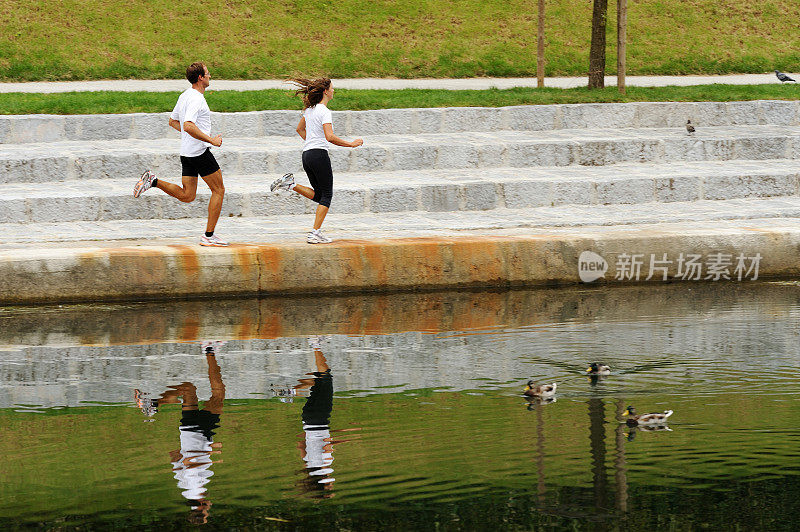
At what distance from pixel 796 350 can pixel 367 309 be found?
352 cm

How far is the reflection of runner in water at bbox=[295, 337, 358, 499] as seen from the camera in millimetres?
5598

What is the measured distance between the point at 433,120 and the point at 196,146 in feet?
18.0

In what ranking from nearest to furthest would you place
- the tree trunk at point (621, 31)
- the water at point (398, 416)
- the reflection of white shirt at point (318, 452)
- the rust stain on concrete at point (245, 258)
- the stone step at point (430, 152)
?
1. the water at point (398, 416)
2. the reflection of white shirt at point (318, 452)
3. the rust stain on concrete at point (245, 258)
4. the stone step at point (430, 152)
5. the tree trunk at point (621, 31)


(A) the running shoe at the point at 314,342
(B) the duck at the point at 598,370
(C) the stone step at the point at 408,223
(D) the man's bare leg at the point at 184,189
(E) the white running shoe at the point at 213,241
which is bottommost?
(B) the duck at the point at 598,370

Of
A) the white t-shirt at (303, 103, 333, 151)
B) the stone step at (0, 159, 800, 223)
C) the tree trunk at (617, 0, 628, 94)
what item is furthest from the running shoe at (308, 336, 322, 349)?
the tree trunk at (617, 0, 628, 94)

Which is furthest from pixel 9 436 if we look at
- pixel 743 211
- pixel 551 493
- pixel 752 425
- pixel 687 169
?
pixel 687 169

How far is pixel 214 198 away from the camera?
10.9 metres

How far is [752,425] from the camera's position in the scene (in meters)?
6.48

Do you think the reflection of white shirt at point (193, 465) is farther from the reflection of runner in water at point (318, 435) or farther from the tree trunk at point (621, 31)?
the tree trunk at point (621, 31)

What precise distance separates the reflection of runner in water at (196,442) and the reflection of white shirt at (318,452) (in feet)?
1.54

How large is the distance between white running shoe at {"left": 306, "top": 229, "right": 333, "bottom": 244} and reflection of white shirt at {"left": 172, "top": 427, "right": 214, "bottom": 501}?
4553 mm

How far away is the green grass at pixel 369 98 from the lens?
1551 cm

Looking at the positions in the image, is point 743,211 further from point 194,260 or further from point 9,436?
point 9,436

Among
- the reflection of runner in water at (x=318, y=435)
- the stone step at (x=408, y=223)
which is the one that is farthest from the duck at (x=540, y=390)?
the stone step at (x=408, y=223)
